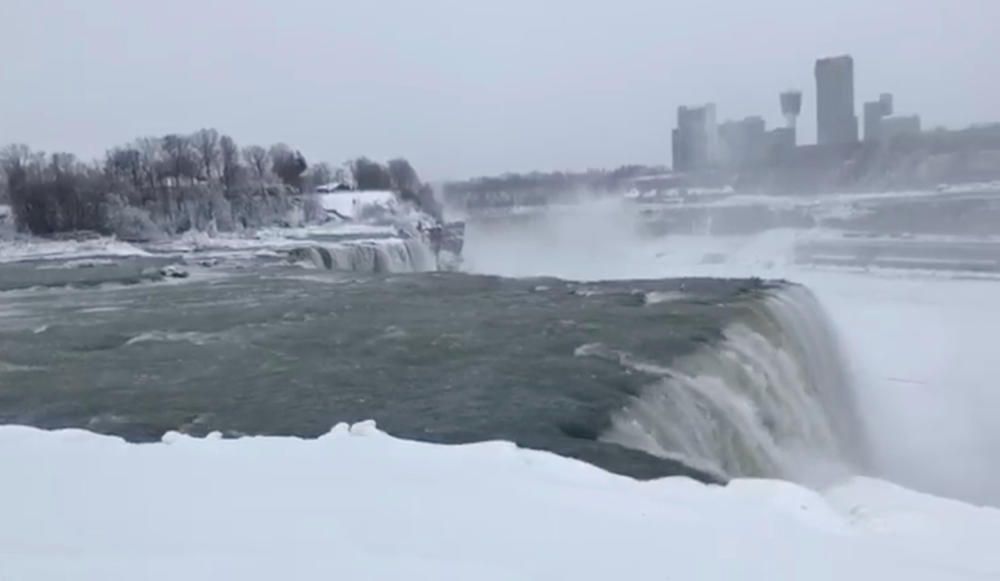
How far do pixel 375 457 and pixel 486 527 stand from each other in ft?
4.28

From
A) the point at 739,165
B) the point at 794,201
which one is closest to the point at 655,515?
the point at 794,201

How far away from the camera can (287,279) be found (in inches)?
728

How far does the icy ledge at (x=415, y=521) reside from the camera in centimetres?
324

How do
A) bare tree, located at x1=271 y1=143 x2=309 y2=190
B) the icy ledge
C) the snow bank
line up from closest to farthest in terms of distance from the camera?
the icy ledge, the snow bank, bare tree, located at x1=271 y1=143 x2=309 y2=190

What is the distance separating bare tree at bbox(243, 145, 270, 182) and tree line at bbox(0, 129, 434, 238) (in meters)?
0.06

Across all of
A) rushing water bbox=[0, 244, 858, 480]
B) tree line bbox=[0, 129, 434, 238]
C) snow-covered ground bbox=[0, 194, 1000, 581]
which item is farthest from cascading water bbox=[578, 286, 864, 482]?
tree line bbox=[0, 129, 434, 238]

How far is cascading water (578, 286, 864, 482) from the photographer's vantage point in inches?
292

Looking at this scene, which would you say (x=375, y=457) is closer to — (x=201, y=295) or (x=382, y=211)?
(x=201, y=295)

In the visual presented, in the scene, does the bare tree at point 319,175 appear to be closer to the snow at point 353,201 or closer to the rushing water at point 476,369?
the snow at point 353,201

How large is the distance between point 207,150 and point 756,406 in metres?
53.2

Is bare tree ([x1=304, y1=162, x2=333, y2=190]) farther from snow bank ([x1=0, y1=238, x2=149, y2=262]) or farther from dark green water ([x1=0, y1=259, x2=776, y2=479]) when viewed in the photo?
dark green water ([x1=0, y1=259, x2=776, y2=479])

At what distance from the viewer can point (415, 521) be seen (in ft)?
12.3

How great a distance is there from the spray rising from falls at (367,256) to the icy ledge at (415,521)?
18685 mm

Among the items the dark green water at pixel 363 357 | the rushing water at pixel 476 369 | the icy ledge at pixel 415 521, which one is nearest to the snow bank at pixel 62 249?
the dark green water at pixel 363 357
